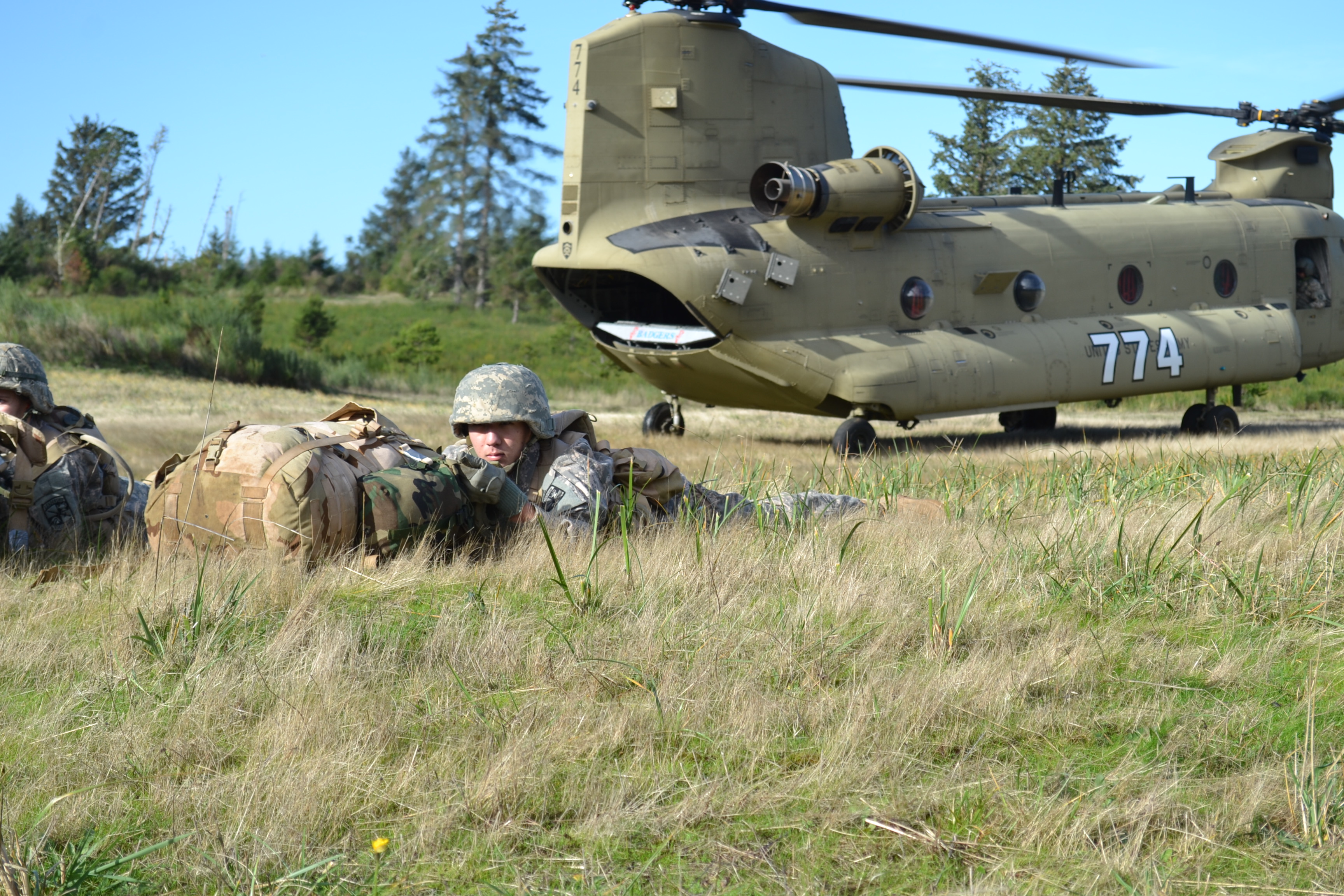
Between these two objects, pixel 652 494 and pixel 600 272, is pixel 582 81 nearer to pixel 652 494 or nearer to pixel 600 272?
pixel 600 272

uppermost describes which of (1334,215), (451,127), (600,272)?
(451,127)

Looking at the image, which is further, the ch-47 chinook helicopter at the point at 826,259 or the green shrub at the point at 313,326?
the green shrub at the point at 313,326

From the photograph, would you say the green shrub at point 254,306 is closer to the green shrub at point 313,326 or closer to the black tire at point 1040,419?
the green shrub at point 313,326

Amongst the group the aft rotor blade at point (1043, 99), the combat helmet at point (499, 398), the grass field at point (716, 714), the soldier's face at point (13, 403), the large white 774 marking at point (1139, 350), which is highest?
the aft rotor blade at point (1043, 99)

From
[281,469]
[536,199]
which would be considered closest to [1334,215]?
[281,469]

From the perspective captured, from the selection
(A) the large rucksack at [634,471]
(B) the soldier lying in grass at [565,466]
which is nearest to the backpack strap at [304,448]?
(B) the soldier lying in grass at [565,466]

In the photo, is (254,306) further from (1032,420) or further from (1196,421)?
(1196,421)

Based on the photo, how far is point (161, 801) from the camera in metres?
2.60

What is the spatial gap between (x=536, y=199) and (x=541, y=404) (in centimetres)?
4822

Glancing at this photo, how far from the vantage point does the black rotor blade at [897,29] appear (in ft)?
36.0

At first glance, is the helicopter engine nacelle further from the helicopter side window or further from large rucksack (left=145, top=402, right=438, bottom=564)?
large rucksack (left=145, top=402, right=438, bottom=564)

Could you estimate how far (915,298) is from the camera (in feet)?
40.0

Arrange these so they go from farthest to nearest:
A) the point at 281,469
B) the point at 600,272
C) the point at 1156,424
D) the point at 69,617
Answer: the point at 1156,424 → the point at 600,272 → the point at 281,469 → the point at 69,617

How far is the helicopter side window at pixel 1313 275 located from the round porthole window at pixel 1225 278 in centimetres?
125
